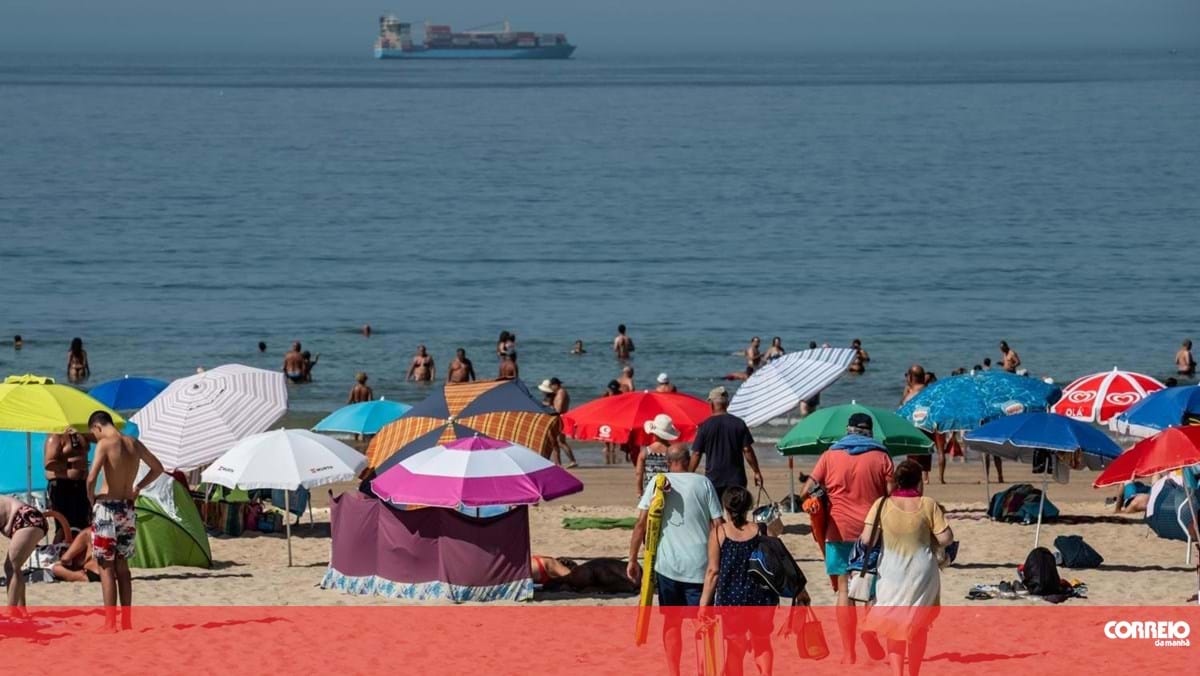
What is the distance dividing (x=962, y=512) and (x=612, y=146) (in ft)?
271

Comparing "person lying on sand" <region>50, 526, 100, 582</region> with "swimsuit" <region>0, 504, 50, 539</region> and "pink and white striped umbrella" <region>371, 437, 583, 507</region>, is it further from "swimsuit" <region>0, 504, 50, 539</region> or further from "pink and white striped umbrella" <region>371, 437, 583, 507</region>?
"pink and white striped umbrella" <region>371, 437, 583, 507</region>

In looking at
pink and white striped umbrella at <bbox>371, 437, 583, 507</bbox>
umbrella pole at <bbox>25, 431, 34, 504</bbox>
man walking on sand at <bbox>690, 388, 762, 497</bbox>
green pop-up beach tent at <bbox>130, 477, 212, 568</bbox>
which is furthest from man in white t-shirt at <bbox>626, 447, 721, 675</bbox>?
umbrella pole at <bbox>25, 431, 34, 504</bbox>

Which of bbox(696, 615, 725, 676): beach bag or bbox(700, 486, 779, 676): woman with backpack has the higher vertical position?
bbox(700, 486, 779, 676): woman with backpack

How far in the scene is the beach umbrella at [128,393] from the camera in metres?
16.3

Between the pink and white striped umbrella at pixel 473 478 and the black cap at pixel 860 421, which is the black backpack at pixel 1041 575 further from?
the pink and white striped umbrella at pixel 473 478

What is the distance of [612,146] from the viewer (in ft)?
320

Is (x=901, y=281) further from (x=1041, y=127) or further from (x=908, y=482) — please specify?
(x=1041, y=127)

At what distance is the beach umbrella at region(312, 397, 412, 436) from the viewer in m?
16.5

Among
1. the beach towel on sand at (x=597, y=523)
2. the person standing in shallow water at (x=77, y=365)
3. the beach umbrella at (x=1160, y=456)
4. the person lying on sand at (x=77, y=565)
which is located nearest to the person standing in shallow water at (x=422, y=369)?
the person standing in shallow water at (x=77, y=365)

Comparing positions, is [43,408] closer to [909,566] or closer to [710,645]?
[710,645]

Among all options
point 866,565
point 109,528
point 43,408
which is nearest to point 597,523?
point 43,408

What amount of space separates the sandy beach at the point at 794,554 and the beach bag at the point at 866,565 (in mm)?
2912

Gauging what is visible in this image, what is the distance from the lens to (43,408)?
11.7m
